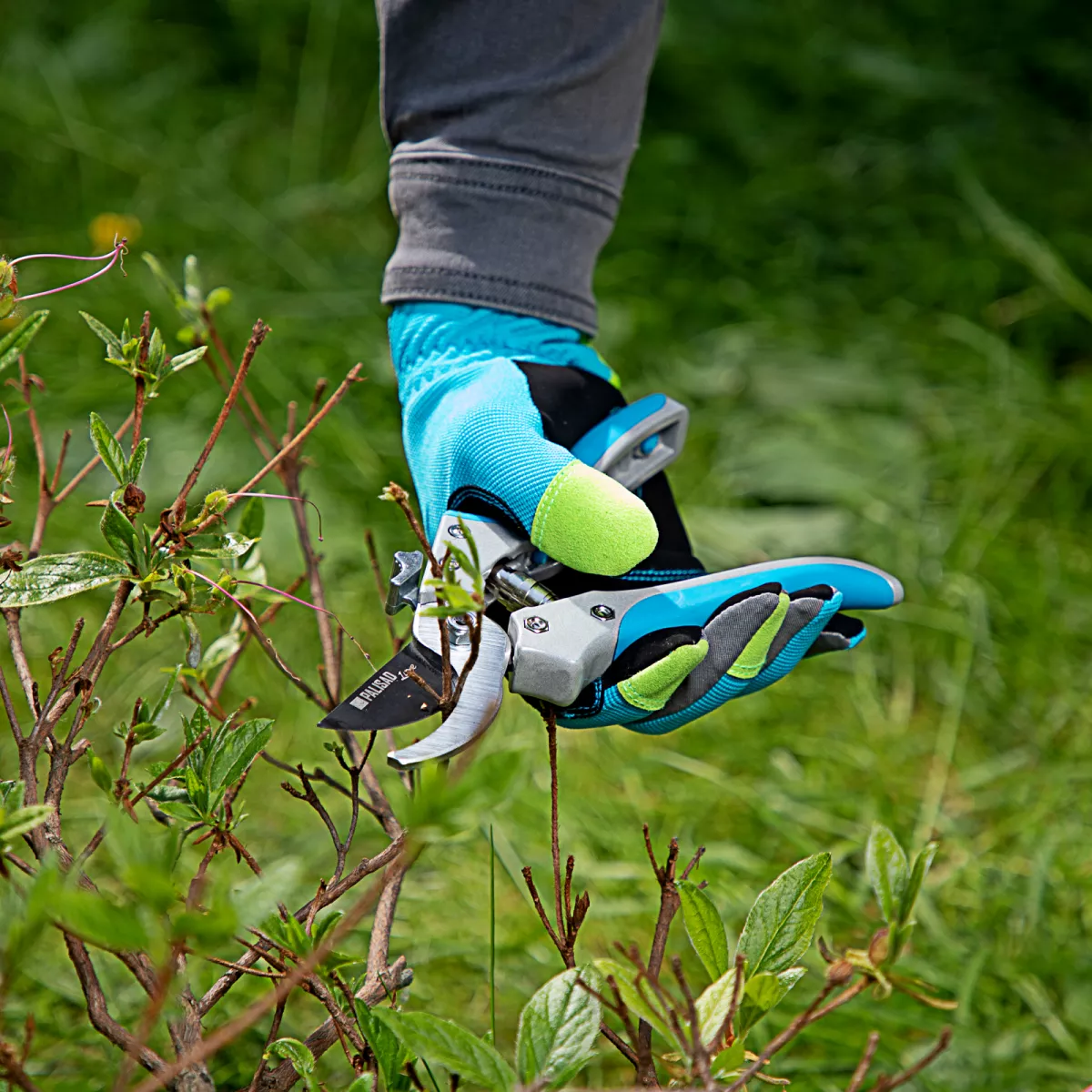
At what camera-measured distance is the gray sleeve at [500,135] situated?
1.33 m

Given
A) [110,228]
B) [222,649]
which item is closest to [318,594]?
[222,649]

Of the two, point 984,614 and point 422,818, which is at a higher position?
point 422,818

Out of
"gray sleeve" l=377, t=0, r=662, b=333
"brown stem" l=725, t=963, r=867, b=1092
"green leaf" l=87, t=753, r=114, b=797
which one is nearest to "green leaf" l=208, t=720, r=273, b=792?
"green leaf" l=87, t=753, r=114, b=797

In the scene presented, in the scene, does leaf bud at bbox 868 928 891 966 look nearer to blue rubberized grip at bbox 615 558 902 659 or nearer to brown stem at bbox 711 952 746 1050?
brown stem at bbox 711 952 746 1050

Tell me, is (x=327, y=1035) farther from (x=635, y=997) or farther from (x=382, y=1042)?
(x=635, y=997)

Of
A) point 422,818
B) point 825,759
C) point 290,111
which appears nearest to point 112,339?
point 422,818

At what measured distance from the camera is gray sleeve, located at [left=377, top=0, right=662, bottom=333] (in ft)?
4.36

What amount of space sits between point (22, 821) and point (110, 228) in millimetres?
2293

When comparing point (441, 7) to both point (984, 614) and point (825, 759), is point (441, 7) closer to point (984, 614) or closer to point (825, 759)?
point (825, 759)

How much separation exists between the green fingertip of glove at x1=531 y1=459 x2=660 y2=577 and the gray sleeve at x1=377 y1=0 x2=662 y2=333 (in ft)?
1.26

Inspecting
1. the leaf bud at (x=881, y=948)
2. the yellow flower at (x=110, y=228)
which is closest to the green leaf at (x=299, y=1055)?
the leaf bud at (x=881, y=948)

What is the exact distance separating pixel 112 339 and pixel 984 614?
1.69 meters

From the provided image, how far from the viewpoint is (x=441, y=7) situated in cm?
132

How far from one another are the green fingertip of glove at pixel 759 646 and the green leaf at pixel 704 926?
358mm
